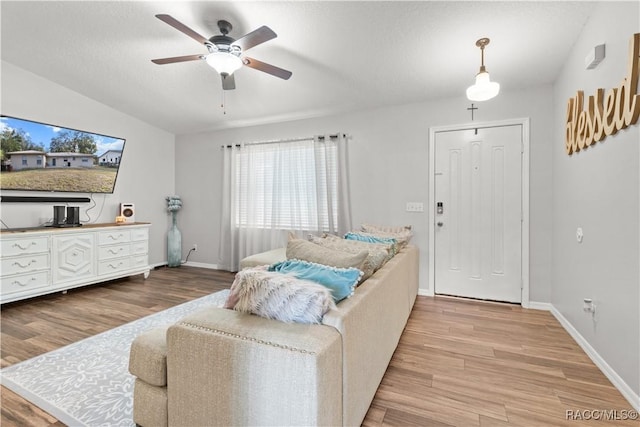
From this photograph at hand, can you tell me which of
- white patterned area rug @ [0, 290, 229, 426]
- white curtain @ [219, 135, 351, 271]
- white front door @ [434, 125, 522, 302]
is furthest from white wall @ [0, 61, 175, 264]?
white front door @ [434, 125, 522, 302]

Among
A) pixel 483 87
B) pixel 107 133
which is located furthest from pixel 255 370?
pixel 107 133

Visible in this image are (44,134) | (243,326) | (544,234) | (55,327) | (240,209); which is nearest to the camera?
(243,326)

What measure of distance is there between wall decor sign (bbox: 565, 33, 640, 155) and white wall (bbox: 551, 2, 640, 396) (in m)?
0.06

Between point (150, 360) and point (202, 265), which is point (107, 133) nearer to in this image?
point (202, 265)

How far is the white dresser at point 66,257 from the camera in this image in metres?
3.03

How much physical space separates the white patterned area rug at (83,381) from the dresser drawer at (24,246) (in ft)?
5.14

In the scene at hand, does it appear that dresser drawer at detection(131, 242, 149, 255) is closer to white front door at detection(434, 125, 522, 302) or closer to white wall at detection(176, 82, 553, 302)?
white wall at detection(176, 82, 553, 302)

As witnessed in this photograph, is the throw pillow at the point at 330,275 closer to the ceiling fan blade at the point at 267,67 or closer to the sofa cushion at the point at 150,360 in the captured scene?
the sofa cushion at the point at 150,360

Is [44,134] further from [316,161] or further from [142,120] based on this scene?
[316,161]

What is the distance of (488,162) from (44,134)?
207 inches

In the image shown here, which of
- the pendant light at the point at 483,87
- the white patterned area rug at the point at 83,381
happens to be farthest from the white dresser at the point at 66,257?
the pendant light at the point at 483,87

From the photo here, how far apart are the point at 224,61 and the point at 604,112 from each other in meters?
2.68

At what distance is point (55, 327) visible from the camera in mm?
2621

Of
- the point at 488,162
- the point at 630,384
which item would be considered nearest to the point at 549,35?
the point at 488,162
